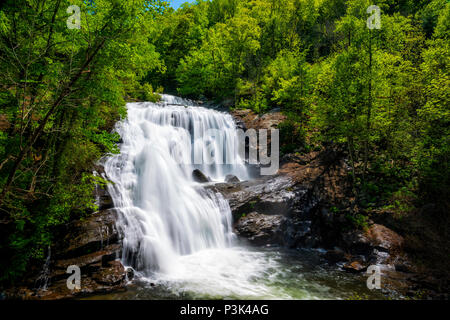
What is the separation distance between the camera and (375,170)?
12.5m

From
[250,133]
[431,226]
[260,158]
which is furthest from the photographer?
[250,133]

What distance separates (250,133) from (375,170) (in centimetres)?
853

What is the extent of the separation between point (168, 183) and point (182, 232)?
271cm

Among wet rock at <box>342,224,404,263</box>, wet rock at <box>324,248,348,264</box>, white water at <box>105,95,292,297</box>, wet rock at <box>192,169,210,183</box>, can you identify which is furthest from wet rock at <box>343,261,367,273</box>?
wet rock at <box>192,169,210,183</box>

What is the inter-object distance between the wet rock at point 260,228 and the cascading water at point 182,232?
Answer: 0.57m

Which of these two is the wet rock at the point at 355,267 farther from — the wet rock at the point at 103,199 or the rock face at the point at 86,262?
the wet rock at the point at 103,199

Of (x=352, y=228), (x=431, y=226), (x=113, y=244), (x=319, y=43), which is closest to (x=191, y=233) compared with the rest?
(x=113, y=244)

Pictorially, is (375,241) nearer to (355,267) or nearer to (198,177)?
(355,267)

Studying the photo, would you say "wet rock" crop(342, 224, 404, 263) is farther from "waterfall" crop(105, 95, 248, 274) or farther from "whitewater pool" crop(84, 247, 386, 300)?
"waterfall" crop(105, 95, 248, 274)

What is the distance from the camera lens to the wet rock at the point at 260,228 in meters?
10.7

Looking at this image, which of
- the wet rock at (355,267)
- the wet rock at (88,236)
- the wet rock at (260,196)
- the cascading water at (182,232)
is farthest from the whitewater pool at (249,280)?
the wet rock at (260,196)

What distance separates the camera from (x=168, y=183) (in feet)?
37.4
